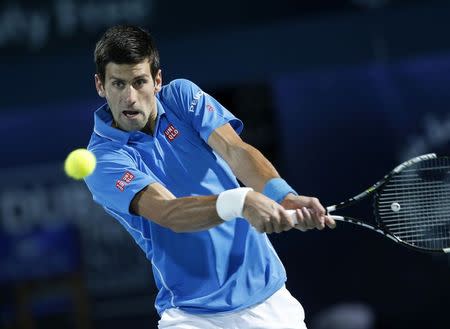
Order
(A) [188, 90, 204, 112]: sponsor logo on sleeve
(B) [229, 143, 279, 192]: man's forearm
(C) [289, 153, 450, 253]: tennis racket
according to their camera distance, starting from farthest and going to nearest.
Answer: (C) [289, 153, 450, 253]: tennis racket → (A) [188, 90, 204, 112]: sponsor logo on sleeve → (B) [229, 143, 279, 192]: man's forearm

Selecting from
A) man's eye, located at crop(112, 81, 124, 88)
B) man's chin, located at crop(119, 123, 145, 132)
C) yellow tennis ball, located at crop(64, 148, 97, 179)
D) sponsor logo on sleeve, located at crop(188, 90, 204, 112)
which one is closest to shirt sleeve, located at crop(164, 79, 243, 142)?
sponsor logo on sleeve, located at crop(188, 90, 204, 112)

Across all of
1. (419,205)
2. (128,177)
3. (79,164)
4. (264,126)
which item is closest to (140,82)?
(128,177)

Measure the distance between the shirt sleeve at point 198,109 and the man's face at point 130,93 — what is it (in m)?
0.17

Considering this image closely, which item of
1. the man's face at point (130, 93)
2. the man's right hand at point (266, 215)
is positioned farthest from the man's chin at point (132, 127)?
the man's right hand at point (266, 215)

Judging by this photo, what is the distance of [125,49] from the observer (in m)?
4.98

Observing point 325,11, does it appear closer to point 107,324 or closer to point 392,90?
point 392,90

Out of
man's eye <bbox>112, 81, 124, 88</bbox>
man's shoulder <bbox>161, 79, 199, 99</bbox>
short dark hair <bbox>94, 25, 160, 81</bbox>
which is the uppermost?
short dark hair <bbox>94, 25, 160, 81</bbox>

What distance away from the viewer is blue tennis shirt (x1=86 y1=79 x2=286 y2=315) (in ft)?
16.2

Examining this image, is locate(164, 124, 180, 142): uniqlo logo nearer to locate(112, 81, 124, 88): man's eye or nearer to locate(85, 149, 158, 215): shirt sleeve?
locate(85, 149, 158, 215): shirt sleeve

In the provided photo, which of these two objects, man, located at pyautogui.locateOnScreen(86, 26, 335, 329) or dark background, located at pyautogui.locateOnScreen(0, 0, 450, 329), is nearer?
man, located at pyautogui.locateOnScreen(86, 26, 335, 329)

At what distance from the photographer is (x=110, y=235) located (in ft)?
33.9

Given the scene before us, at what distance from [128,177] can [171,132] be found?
0.37 m

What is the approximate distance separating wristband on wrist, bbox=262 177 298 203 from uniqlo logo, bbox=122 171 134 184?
62cm

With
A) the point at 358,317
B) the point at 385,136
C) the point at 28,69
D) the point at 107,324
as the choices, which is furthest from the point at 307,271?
the point at 28,69
